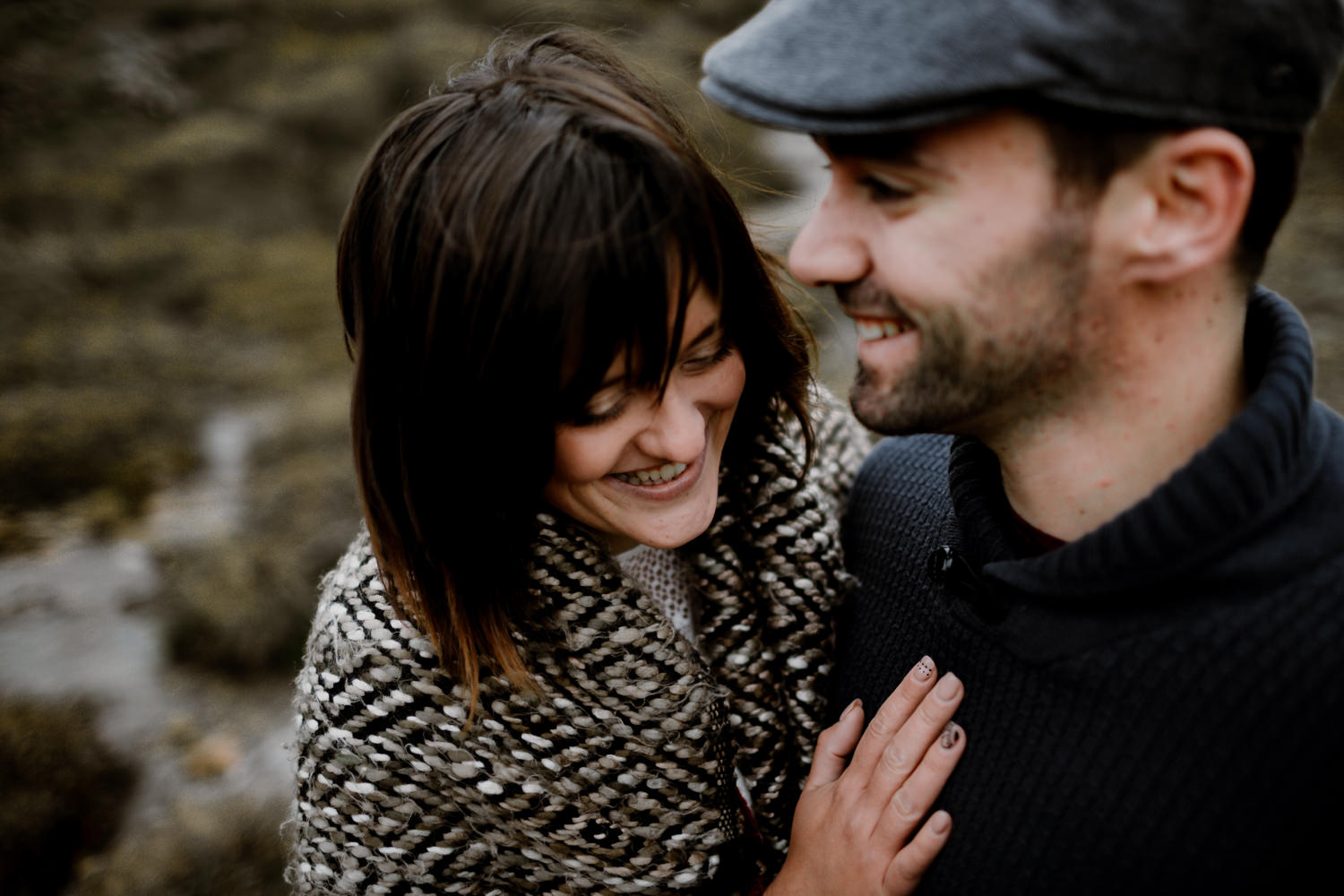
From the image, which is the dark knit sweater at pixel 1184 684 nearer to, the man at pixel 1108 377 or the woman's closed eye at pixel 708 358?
the man at pixel 1108 377

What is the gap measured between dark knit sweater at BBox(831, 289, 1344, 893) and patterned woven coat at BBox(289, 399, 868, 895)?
0.42 metres

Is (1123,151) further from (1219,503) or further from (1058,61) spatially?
(1219,503)

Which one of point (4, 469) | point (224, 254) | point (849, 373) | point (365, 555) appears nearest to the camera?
point (365, 555)

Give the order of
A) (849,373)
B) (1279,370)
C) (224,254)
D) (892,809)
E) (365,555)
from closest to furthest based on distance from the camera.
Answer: (1279,370), (892,809), (365,555), (849,373), (224,254)

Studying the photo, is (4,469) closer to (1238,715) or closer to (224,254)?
(224,254)

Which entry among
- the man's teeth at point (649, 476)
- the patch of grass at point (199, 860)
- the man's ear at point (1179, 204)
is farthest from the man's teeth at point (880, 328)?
the patch of grass at point (199, 860)

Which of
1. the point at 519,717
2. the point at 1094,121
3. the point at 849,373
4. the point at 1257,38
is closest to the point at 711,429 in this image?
the point at 519,717

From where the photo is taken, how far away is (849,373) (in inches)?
149

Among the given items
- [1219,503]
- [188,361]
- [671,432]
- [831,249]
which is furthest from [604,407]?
[188,361]

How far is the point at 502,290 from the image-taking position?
1.23m

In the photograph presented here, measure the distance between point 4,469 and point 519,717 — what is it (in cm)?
464

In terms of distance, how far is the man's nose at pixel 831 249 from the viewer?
120 cm

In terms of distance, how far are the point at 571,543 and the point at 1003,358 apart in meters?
0.71

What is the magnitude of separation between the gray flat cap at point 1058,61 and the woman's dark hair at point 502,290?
0.26 m
